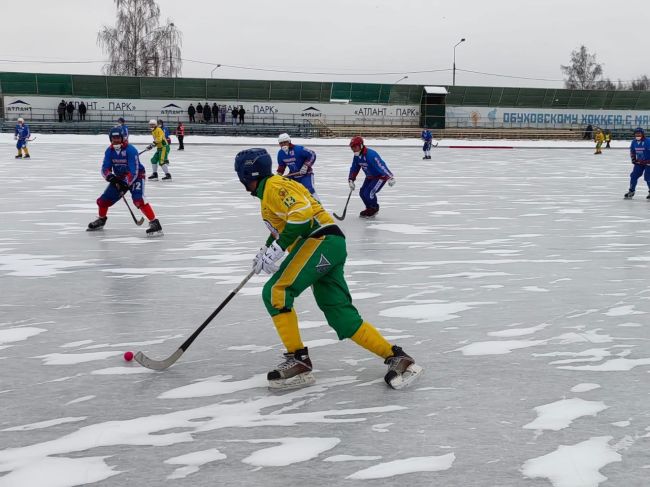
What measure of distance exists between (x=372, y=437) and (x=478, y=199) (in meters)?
12.3

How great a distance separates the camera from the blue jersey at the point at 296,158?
1219 cm

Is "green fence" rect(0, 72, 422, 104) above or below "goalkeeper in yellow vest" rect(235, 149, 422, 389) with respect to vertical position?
above

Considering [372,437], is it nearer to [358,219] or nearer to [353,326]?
[353,326]

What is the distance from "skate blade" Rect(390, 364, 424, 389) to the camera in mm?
4379

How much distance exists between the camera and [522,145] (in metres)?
46.4

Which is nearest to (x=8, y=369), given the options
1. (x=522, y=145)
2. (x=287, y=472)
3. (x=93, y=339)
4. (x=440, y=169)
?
(x=93, y=339)

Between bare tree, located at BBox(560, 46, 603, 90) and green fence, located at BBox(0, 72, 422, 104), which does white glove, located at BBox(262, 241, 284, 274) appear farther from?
bare tree, located at BBox(560, 46, 603, 90)

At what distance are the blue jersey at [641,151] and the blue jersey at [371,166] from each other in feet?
20.9

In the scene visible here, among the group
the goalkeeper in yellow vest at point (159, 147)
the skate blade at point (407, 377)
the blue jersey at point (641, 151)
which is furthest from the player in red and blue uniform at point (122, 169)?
the blue jersey at point (641, 151)

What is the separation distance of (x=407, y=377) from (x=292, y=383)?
0.65 meters

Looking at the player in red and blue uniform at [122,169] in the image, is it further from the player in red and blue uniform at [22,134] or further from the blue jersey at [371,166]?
the player in red and blue uniform at [22,134]

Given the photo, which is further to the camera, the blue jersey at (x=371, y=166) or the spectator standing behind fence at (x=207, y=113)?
the spectator standing behind fence at (x=207, y=113)

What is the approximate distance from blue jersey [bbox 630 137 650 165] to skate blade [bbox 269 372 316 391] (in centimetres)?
1374

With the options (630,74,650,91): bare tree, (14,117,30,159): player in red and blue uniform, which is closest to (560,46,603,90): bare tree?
(630,74,650,91): bare tree
